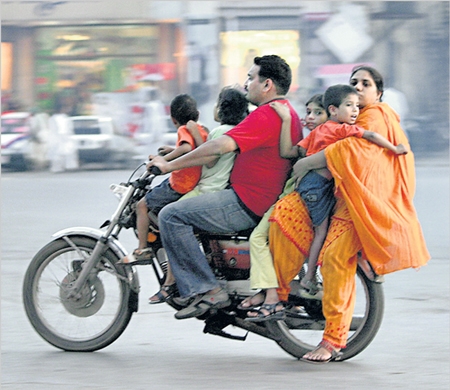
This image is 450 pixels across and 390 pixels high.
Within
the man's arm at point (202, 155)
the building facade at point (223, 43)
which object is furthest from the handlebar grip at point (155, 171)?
the building facade at point (223, 43)

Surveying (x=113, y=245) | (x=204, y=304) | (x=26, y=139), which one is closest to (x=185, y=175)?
(x=113, y=245)

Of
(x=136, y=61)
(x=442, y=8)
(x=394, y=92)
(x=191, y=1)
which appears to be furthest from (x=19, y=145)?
(x=442, y=8)

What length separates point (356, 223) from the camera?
4.25 m

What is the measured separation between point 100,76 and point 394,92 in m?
5.07

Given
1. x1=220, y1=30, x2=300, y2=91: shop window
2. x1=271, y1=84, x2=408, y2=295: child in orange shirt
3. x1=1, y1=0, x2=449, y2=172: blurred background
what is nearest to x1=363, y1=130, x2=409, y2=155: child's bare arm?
x1=271, y1=84, x2=408, y2=295: child in orange shirt

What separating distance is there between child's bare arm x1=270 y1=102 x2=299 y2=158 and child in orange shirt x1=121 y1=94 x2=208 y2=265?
451 millimetres

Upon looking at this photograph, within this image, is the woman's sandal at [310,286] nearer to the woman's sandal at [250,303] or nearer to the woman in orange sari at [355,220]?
the woman in orange sari at [355,220]

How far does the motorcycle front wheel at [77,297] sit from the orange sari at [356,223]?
96 cm

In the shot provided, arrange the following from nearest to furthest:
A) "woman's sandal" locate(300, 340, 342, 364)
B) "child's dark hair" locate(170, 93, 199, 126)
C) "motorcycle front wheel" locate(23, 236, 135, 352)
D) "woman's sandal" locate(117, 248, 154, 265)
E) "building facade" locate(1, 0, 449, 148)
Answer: "woman's sandal" locate(300, 340, 342, 364) < "child's dark hair" locate(170, 93, 199, 126) < "woman's sandal" locate(117, 248, 154, 265) < "motorcycle front wheel" locate(23, 236, 135, 352) < "building facade" locate(1, 0, 449, 148)

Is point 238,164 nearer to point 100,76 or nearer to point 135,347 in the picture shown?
point 135,347

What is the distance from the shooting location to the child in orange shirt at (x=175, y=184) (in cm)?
456

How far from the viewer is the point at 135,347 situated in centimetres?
495

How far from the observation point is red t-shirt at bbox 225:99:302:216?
4.36m

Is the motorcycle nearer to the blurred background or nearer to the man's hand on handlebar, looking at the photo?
the man's hand on handlebar
